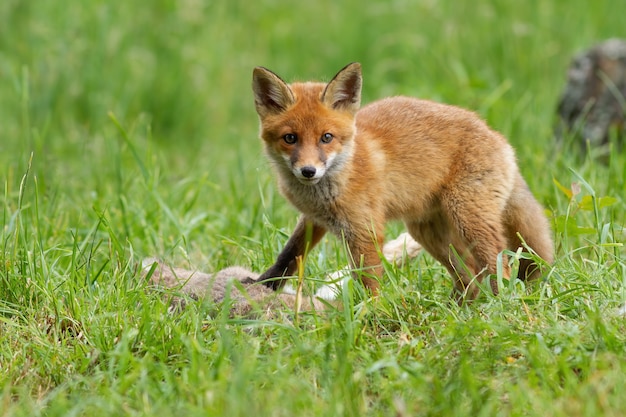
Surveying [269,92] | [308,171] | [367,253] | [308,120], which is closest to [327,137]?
[308,120]

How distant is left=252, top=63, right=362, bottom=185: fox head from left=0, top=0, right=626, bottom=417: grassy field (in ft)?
1.08

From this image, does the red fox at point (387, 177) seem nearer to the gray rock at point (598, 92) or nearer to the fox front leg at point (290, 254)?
the fox front leg at point (290, 254)

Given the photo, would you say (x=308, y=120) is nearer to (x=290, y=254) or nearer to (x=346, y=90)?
(x=346, y=90)

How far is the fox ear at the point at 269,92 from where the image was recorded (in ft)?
14.9

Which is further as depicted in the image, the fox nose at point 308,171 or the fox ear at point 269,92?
the fox ear at point 269,92

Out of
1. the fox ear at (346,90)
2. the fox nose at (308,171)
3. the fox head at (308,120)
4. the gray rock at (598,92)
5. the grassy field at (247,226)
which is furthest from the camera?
the gray rock at (598,92)

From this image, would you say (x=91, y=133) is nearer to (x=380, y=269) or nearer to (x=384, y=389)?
(x=380, y=269)

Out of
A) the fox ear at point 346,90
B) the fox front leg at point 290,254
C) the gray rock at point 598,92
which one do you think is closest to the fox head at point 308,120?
the fox ear at point 346,90

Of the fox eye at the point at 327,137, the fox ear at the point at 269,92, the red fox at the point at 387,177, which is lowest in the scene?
the red fox at the point at 387,177

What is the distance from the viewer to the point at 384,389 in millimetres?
3299

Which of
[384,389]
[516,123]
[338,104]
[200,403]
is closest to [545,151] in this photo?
[516,123]

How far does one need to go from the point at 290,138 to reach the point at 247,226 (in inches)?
46.5

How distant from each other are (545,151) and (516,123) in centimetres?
44

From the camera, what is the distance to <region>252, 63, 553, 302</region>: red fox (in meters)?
4.53
